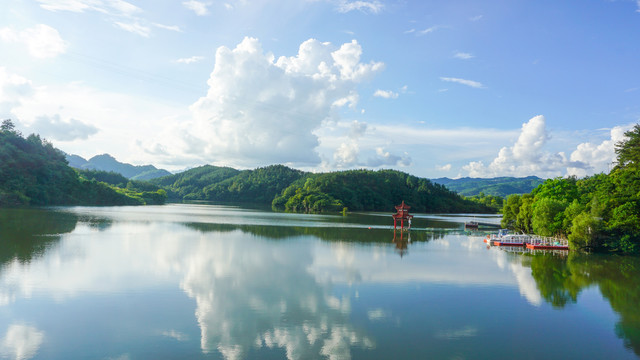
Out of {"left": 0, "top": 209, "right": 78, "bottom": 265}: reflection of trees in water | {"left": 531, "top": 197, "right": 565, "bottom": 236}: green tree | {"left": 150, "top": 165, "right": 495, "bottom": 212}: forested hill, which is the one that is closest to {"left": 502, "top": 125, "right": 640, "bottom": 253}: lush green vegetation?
{"left": 531, "top": 197, "right": 565, "bottom": 236}: green tree

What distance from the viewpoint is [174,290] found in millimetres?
21578

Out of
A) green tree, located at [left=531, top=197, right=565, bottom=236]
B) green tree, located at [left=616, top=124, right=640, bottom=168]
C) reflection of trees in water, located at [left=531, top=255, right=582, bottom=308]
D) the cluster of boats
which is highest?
green tree, located at [left=616, top=124, right=640, bottom=168]

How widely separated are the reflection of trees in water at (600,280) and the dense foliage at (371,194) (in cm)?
10950

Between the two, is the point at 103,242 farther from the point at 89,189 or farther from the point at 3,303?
the point at 89,189

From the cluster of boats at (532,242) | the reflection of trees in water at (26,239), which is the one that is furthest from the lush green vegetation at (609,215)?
the reflection of trees in water at (26,239)

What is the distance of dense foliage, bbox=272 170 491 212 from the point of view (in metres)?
155

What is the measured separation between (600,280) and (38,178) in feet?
386

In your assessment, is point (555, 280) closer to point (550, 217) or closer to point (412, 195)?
point (550, 217)

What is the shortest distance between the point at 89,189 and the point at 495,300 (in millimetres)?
124882

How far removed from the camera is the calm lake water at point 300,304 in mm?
14219

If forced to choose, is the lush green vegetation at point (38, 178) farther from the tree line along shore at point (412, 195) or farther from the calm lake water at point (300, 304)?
the calm lake water at point (300, 304)

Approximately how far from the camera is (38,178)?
329ft

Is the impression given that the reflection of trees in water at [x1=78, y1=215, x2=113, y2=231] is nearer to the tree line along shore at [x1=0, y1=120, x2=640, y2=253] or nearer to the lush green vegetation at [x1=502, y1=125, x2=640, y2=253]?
the tree line along shore at [x1=0, y1=120, x2=640, y2=253]

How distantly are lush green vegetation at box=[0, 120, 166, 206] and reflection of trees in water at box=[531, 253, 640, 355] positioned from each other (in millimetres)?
98153
